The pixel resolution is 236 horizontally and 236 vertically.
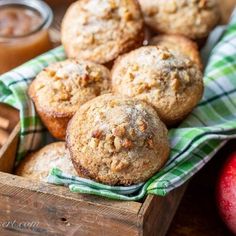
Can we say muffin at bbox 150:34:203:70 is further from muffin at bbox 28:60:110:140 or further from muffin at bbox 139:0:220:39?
muffin at bbox 28:60:110:140

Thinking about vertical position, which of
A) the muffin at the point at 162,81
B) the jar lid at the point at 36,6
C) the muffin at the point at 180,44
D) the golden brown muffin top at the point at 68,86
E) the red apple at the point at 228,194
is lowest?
the red apple at the point at 228,194

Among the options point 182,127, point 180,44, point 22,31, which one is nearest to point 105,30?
point 180,44

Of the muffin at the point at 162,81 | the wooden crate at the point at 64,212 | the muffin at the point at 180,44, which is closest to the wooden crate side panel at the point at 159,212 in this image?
the wooden crate at the point at 64,212

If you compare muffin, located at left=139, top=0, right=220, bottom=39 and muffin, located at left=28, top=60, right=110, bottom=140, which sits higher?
muffin, located at left=139, top=0, right=220, bottom=39

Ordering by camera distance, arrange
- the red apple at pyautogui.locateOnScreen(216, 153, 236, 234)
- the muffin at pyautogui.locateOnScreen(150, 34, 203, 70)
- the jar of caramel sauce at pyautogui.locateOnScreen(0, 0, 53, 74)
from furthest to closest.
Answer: the jar of caramel sauce at pyautogui.locateOnScreen(0, 0, 53, 74) < the muffin at pyautogui.locateOnScreen(150, 34, 203, 70) < the red apple at pyautogui.locateOnScreen(216, 153, 236, 234)

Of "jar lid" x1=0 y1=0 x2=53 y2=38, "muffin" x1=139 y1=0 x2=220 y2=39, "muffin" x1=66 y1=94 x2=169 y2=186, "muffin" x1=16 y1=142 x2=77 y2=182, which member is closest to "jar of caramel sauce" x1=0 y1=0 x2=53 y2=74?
"jar lid" x1=0 y1=0 x2=53 y2=38

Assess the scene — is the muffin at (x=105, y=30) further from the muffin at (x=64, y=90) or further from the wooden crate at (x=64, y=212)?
the wooden crate at (x=64, y=212)

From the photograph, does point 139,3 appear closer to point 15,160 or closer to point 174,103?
point 174,103
